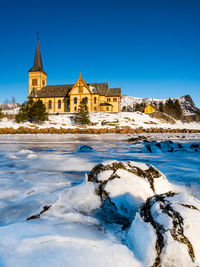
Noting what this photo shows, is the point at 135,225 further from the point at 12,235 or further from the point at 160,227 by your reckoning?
the point at 12,235

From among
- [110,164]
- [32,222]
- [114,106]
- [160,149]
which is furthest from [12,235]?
[114,106]

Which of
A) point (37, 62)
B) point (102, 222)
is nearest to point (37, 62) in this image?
point (37, 62)

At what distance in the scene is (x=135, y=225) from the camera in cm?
160

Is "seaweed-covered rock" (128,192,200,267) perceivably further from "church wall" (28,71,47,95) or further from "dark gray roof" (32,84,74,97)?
"church wall" (28,71,47,95)

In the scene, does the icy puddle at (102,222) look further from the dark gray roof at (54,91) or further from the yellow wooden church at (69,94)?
the dark gray roof at (54,91)

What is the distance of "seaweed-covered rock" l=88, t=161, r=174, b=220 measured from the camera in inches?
88.8

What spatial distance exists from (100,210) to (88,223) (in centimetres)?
29

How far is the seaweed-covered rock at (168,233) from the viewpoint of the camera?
4.26 ft

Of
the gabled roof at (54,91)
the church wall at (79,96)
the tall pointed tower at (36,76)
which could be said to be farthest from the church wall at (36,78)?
the church wall at (79,96)

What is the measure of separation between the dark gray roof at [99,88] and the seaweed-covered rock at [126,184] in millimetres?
56001

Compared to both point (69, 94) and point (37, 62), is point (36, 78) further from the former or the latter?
point (69, 94)

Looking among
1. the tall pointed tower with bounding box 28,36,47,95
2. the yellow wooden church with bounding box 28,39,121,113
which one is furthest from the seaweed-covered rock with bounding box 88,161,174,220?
the tall pointed tower with bounding box 28,36,47,95

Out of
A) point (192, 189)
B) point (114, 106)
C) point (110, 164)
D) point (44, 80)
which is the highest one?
point (44, 80)

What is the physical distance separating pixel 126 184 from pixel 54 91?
62.1m
